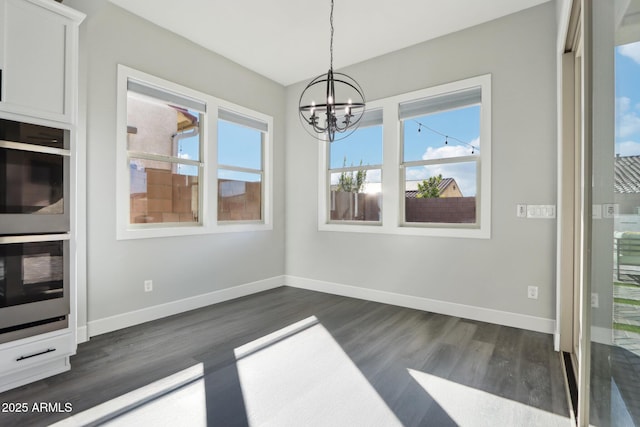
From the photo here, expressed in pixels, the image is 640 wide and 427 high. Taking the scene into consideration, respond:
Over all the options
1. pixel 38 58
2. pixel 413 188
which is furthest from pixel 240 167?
pixel 38 58

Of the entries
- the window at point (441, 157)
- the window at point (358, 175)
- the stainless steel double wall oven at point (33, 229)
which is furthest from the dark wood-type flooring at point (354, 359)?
the window at point (358, 175)

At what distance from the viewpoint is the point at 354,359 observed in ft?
7.73

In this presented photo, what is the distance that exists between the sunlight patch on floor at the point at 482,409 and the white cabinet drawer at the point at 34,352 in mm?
2370

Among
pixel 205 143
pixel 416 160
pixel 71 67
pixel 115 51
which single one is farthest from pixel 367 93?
pixel 71 67

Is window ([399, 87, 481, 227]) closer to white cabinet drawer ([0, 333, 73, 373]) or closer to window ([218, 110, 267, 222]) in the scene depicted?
window ([218, 110, 267, 222])

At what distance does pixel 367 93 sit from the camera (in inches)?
157

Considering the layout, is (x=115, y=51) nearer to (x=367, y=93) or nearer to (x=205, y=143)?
(x=205, y=143)

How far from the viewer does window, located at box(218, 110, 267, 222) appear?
13.1 feet

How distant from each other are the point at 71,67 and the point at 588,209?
10.3 feet

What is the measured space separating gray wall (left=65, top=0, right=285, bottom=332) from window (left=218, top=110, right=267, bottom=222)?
0.28 m

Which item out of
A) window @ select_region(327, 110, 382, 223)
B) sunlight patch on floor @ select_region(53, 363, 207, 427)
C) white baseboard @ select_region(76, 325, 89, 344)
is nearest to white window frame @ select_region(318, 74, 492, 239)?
window @ select_region(327, 110, 382, 223)

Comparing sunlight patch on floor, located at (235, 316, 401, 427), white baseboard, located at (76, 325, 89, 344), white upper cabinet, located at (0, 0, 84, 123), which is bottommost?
sunlight patch on floor, located at (235, 316, 401, 427)

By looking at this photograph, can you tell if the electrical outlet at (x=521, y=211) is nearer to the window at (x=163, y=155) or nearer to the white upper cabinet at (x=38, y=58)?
the window at (x=163, y=155)

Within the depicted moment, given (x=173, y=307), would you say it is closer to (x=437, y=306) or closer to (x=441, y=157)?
(x=437, y=306)
